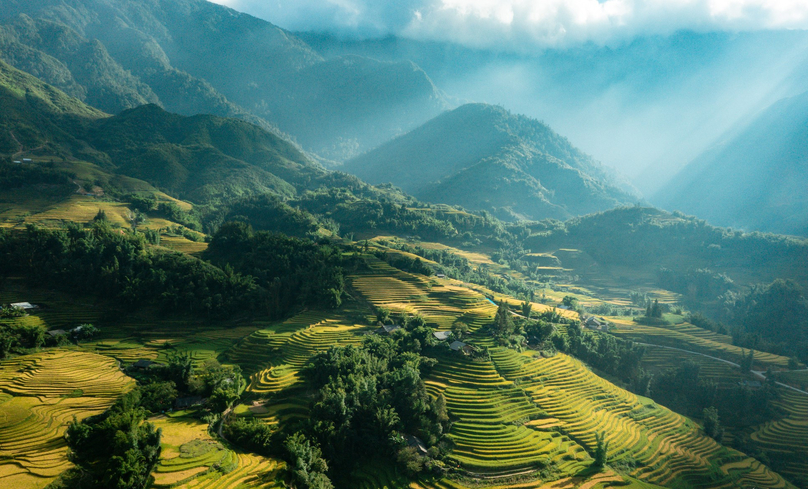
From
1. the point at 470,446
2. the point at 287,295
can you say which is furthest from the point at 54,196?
the point at 470,446

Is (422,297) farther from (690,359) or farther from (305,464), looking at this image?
(690,359)

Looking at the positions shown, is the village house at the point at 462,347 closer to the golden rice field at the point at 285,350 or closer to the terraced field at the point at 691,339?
the golden rice field at the point at 285,350

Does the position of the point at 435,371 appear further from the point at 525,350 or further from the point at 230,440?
the point at 230,440

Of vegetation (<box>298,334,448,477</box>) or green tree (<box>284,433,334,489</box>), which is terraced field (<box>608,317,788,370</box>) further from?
green tree (<box>284,433,334,489</box>)

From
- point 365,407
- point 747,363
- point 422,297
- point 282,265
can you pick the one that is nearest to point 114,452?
point 365,407

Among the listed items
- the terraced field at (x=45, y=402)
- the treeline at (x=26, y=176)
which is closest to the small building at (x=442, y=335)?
the terraced field at (x=45, y=402)

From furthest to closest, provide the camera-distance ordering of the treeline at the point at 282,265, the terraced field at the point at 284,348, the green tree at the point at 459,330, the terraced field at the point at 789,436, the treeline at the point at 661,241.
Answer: the treeline at the point at 661,241, the treeline at the point at 282,265, the green tree at the point at 459,330, the terraced field at the point at 789,436, the terraced field at the point at 284,348

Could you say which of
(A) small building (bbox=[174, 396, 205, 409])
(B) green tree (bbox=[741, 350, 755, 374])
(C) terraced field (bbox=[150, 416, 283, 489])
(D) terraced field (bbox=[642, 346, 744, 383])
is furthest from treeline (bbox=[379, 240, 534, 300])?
(C) terraced field (bbox=[150, 416, 283, 489])

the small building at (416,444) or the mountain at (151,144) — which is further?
the mountain at (151,144)
